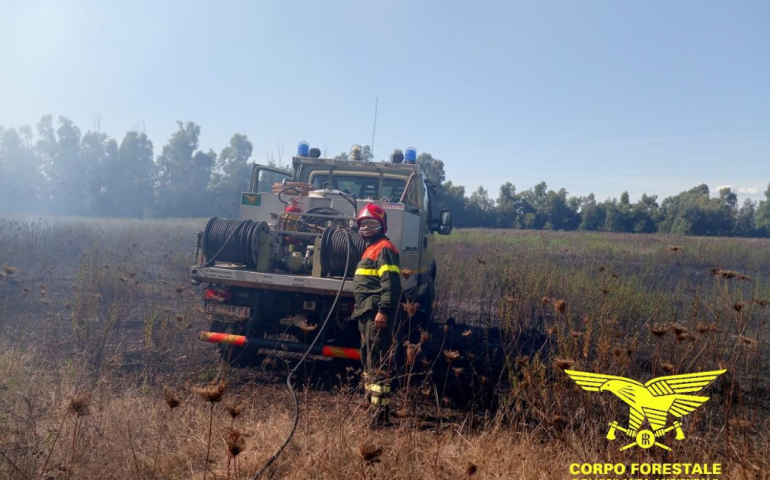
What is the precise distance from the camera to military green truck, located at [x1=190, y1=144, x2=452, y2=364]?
527 cm

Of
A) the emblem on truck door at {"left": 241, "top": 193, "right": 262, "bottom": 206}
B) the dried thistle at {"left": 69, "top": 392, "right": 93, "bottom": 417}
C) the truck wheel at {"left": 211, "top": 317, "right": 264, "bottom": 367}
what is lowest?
the truck wheel at {"left": 211, "top": 317, "right": 264, "bottom": 367}

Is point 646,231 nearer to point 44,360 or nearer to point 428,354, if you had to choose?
point 428,354

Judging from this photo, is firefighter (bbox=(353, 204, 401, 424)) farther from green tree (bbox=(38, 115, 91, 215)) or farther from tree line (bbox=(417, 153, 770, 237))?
green tree (bbox=(38, 115, 91, 215))

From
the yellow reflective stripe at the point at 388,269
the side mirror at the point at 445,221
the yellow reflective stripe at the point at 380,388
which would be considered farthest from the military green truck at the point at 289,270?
the side mirror at the point at 445,221

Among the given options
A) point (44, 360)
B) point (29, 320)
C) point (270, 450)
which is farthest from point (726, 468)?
point (29, 320)

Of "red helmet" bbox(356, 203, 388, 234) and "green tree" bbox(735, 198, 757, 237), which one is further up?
"green tree" bbox(735, 198, 757, 237)

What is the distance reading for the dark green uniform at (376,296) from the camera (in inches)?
179

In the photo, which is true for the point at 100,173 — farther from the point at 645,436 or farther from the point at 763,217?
the point at 763,217

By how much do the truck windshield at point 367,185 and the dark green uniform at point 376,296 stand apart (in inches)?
120

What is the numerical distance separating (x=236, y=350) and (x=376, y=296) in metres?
2.34

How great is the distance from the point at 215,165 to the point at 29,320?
151ft

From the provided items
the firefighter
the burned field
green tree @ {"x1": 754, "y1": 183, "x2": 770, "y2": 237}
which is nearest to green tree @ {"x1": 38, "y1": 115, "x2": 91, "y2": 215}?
the burned field

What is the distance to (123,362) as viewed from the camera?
568cm

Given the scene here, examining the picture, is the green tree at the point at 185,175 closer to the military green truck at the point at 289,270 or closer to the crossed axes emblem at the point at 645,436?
the military green truck at the point at 289,270
